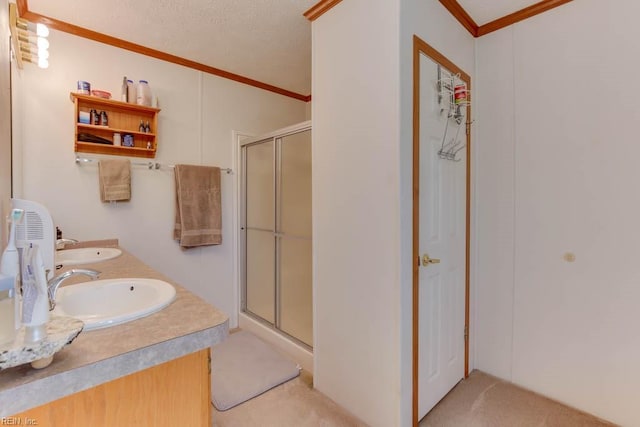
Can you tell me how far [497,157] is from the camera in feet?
6.70

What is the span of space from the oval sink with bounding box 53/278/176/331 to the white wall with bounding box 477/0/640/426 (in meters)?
1.99

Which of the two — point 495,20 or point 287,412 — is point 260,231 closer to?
point 287,412

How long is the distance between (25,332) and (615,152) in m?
2.44

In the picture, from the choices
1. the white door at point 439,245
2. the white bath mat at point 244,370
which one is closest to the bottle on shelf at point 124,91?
the white bath mat at point 244,370

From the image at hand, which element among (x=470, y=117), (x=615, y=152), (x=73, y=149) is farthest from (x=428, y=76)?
(x=73, y=149)

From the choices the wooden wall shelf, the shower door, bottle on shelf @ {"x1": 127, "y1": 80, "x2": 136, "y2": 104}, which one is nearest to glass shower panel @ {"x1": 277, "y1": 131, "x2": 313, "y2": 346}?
the shower door

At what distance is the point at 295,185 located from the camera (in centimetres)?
246

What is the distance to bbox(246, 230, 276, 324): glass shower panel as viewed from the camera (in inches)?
108

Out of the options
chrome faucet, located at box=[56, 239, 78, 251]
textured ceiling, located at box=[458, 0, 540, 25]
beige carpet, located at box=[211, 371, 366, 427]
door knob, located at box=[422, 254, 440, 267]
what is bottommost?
beige carpet, located at box=[211, 371, 366, 427]

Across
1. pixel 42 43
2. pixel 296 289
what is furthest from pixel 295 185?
pixel 42 43

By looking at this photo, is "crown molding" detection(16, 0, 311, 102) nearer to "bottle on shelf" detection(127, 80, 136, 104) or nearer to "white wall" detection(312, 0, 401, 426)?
"bottle on shelf" detection(127, 80, 136, 104)

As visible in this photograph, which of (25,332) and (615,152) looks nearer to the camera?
(25,332)

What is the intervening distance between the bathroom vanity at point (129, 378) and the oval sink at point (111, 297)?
17 centimetres

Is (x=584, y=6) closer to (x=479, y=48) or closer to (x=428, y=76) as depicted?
(x=479, y=48)
